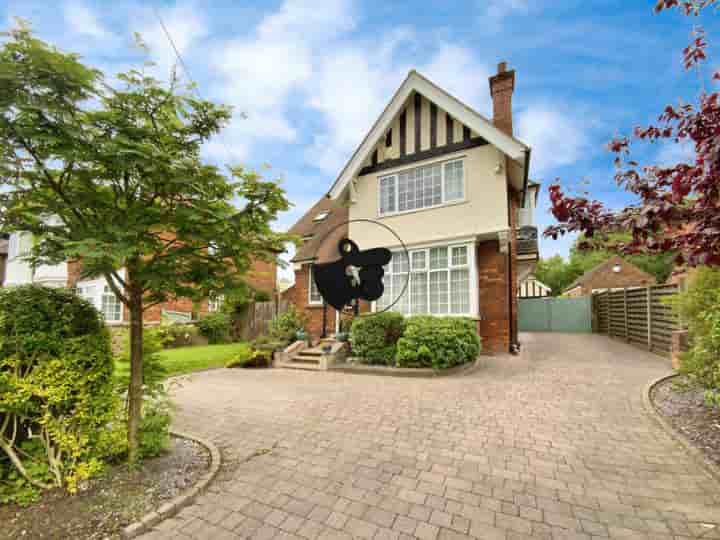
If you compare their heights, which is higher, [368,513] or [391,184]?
[391,184]

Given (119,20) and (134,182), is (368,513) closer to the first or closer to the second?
(134,182)

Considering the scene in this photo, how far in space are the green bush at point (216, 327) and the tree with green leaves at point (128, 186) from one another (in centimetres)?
1392

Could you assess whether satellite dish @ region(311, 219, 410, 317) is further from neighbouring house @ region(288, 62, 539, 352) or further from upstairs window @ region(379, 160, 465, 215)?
upstairs window @ region(379, 160, 465, 215)

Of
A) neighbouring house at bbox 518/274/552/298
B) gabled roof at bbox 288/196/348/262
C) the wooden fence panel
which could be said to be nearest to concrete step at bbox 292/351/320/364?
gabled roof at bbox 288/196/348/262

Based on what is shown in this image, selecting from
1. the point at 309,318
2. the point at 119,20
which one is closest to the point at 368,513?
the point at 119,20

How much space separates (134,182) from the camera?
3.40 meters

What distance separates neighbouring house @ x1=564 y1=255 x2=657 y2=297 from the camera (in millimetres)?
30450

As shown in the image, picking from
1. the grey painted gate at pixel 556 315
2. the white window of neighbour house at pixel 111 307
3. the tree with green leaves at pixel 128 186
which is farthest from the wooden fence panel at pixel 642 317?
the white window of neighbour house at pixel 111 307

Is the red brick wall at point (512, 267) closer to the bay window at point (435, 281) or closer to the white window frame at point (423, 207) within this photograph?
the bay window at point (435, 281)

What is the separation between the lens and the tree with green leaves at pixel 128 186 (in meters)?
2.68

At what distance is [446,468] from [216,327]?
618 inches

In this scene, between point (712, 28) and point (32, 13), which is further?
point (712, 28)

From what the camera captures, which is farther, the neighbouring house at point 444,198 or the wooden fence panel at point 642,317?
the neighbouring house at point 444,198

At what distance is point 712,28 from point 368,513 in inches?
218
